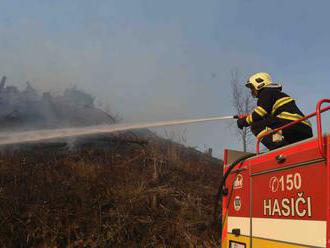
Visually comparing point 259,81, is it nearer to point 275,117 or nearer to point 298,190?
point 275,117

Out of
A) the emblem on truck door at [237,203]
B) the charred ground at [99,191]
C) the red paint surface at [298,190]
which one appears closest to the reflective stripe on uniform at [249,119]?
the emblem on truck door at [237,203]

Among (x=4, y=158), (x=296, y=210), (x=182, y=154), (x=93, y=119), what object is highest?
(x=93, y=119)

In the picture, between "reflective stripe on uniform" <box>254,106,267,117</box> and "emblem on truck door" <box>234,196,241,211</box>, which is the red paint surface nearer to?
"emblem on truck door" <box>234,196,241,211</box>

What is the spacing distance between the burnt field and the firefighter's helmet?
140 inches

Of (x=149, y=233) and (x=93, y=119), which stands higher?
(x=93, y=119)

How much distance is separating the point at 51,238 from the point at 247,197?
429cm

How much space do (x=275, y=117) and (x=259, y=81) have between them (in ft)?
2.06

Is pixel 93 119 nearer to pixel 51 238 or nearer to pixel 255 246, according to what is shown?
pixel 51 238

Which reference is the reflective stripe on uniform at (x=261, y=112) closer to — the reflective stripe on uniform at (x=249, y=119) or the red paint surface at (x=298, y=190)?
the reflective stripe on uniform at (x=249, y=119)

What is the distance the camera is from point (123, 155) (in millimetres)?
10656

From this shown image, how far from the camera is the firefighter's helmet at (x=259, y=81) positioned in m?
4.84

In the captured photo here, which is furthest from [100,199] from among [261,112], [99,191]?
[261,112]

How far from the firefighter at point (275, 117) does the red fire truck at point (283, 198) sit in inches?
23.3

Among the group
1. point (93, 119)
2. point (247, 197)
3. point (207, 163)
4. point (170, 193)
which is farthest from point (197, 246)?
point (93, 119)
